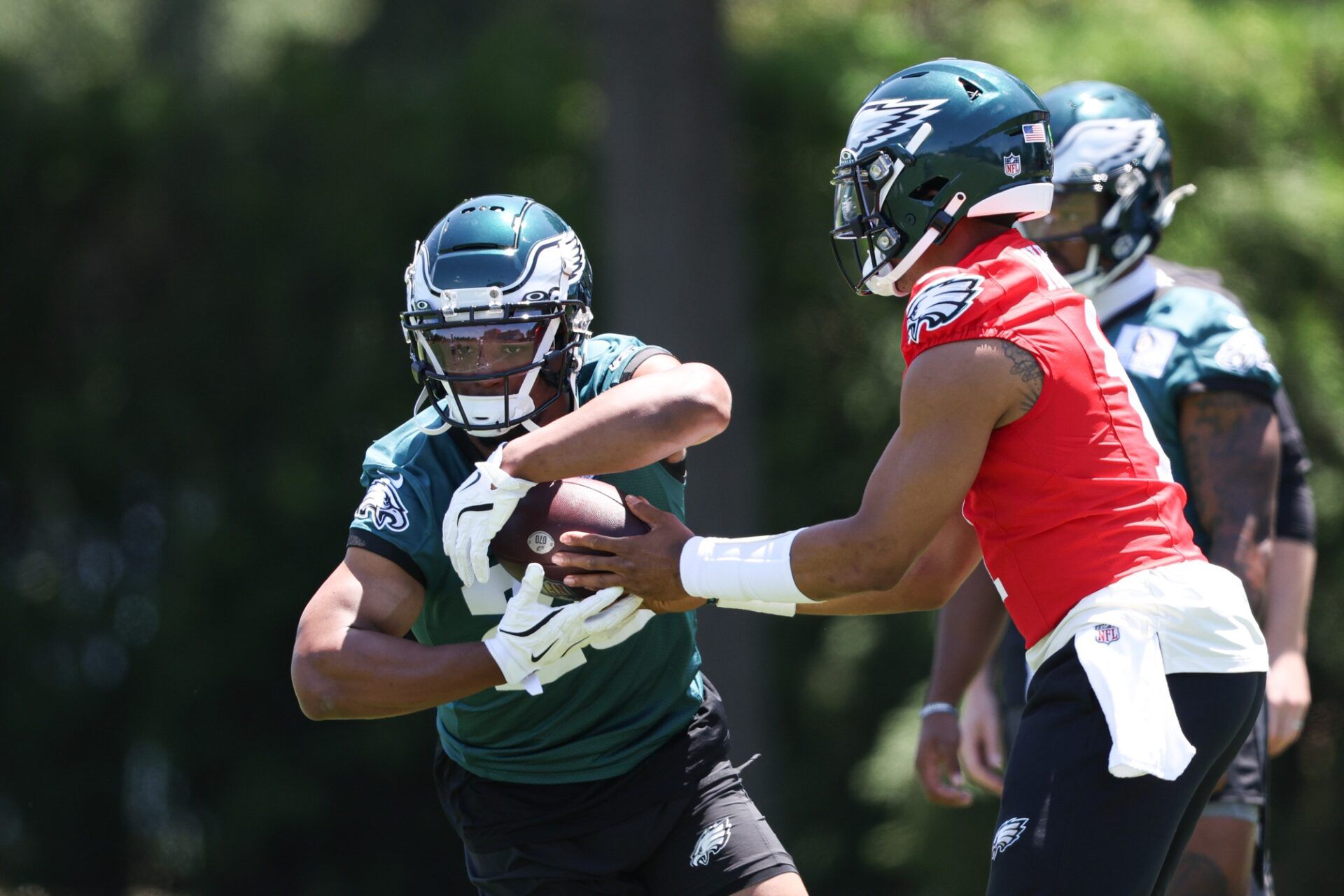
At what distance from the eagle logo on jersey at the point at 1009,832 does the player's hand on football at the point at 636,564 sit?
26.4 inches

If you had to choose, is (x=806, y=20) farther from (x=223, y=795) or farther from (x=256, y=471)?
(x=223, y=795)

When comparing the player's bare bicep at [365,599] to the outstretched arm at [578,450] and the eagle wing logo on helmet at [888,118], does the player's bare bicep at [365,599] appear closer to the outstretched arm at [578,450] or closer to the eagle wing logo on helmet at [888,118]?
the outstretched arm at [578,450]

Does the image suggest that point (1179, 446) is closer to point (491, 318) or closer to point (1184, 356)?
point (1184, 356)

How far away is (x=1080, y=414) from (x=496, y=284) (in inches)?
45.8

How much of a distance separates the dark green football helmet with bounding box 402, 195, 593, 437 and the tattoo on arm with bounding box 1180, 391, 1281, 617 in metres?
1.51

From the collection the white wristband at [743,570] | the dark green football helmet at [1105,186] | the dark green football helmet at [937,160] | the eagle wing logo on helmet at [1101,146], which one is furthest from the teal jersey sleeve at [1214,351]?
the white wristband at [743,570]

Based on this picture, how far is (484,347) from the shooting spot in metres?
3.04

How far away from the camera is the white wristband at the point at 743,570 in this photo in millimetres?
2691

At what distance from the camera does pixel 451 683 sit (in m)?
2.82

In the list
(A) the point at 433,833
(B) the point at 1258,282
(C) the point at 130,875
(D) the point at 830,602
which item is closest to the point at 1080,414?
(D) the point at 830,602

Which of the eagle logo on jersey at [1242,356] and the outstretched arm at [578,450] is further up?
the outstretched arm at [578,450]

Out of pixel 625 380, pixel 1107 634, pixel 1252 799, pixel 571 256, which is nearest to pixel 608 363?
pixel 625 380

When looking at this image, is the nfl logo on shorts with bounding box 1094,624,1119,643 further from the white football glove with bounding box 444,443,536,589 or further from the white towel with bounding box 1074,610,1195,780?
the white football glove with bounding box 444,443,536,589

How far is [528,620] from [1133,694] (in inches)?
42.3
